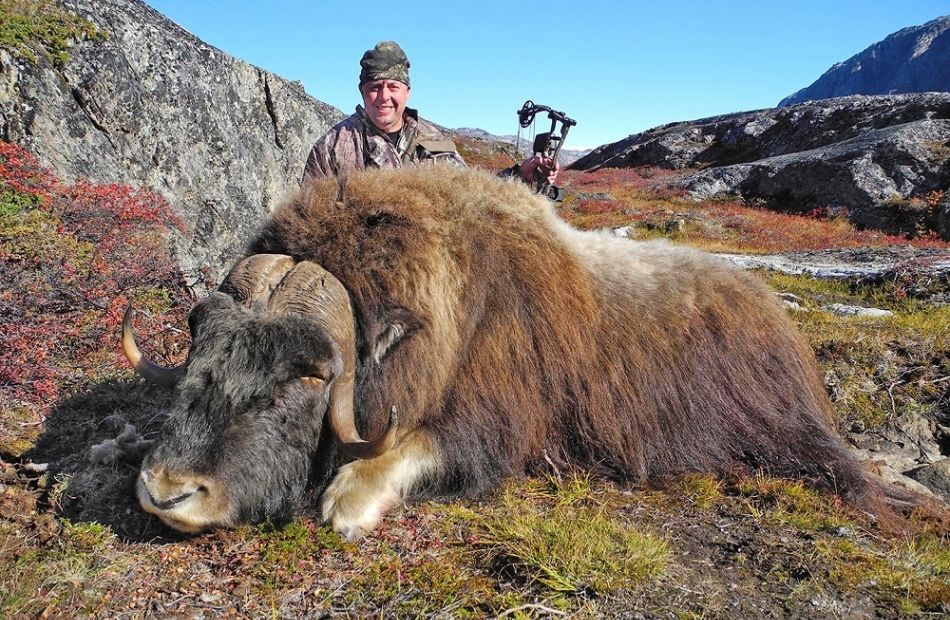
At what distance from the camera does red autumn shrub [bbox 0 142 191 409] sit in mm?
3494

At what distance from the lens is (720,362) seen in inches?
109

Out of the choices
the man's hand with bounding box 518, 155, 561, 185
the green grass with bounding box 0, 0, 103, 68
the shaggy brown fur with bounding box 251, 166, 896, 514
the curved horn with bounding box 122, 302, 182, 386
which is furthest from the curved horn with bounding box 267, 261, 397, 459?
the green grass with bounding box 0, 0, 103, 68

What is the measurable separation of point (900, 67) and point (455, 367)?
557 ft

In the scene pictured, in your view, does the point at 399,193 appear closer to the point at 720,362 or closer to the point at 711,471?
the point at 720,362

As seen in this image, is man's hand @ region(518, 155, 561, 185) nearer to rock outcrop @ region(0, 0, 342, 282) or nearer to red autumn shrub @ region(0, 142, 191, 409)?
red autumn shrub @ region(0, 142, 191, 409)

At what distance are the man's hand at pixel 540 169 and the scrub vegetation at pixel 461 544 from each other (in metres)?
2.24

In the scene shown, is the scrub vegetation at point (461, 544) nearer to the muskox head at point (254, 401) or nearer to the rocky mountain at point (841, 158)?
the muskox head at point (254, 401)

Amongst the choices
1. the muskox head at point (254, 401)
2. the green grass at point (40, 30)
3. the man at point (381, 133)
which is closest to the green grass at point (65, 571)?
the muskox head at point (254, 401)

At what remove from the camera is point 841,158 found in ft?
55.3

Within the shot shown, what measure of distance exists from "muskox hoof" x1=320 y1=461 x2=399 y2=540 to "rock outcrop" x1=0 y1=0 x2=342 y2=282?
12.3ft

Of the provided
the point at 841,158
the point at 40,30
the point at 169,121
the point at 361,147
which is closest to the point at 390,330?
the point at 361,147

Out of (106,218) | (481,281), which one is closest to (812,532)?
(481,281)

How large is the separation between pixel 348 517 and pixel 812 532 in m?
1.83

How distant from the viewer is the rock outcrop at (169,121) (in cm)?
488
